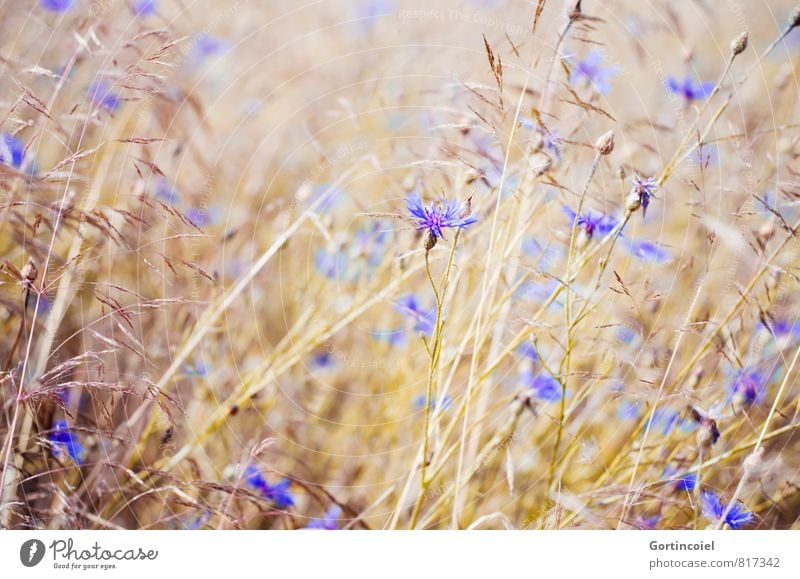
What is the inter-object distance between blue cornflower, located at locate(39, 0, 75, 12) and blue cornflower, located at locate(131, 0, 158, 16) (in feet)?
0.33

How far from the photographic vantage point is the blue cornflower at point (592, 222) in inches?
38.6

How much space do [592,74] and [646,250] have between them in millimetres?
322

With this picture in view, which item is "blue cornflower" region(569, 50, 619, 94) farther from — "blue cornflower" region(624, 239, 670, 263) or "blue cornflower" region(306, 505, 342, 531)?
"blue cornflower" region(306, 505, 342, 531)

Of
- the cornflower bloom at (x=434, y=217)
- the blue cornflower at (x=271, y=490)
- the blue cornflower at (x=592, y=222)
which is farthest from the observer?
the blue cornflower at (x=271, y=490)

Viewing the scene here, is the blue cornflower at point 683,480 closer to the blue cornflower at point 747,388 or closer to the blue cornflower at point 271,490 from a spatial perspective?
the blue cornflower at point 747,388

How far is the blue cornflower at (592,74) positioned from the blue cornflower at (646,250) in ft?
0.86

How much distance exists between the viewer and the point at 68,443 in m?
1.06

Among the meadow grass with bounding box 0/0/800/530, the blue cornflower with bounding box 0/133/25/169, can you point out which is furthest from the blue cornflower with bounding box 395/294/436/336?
the blue cornflower with bounding box 0/133/25/169

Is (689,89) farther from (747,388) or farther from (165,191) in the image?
(165,191)

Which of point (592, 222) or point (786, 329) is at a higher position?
point (592, 222)

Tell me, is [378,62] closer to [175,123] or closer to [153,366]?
[175,123]

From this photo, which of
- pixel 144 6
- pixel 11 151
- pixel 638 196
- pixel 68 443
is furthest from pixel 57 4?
pixel 638 196

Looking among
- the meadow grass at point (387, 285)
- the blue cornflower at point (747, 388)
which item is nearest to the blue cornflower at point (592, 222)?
the meadow grass at point (387, 285)

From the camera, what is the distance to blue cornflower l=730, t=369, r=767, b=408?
113 centimetres
